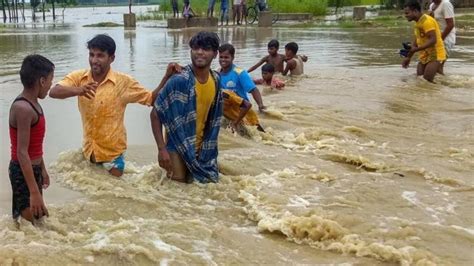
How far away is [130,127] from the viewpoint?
657 centimetres

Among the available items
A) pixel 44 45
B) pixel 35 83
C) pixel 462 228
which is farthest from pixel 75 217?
pixel 44 45

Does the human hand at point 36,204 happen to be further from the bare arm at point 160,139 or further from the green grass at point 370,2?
the green grass at point 370,2

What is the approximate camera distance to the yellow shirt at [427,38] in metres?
10.1

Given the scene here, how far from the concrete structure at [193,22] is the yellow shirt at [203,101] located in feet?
65.5

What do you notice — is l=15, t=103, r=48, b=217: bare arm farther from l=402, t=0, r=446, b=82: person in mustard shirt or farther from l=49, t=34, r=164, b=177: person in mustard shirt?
l=402, t=0, r=446, b=82: person in mustard shirt

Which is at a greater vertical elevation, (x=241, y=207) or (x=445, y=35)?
(x=445, y=35)

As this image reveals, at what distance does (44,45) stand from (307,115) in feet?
35.4

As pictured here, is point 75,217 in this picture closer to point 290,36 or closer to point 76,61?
point 76,61

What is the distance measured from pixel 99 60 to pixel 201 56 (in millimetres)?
757

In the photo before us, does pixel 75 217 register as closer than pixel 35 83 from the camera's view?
No

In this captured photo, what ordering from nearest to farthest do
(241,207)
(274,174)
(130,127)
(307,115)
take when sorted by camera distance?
1. (241,207)
2. (274,174)
3. (130,127)
4. (307,115)

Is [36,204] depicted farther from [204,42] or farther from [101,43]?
[204,42]

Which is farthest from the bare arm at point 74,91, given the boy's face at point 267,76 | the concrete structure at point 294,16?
the concrete structure at point 294,16

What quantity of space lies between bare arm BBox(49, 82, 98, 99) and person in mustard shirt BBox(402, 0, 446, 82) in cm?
720
